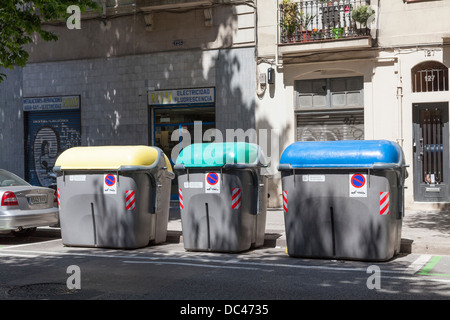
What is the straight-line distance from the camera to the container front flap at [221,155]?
31.7 ft

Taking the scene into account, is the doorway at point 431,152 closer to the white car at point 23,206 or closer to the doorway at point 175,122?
the doorway at point 175,122

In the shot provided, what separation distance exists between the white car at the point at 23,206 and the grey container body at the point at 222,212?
3043mm

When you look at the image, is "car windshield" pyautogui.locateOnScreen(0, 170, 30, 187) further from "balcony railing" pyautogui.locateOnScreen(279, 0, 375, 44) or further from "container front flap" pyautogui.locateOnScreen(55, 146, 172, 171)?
"balcony railing" pyautogui.locateOnScreen(279, 0, 375, 44)

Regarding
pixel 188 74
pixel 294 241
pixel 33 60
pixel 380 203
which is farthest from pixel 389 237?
pixel 33 60

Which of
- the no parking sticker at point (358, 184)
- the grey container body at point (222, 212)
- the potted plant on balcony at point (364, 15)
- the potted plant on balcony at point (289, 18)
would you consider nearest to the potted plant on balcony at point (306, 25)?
the potted plant on balcony at point (289, 18)

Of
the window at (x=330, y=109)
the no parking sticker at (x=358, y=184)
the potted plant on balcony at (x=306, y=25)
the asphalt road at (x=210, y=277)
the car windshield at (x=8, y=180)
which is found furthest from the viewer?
the potted plant on balcony at (x=306, y=25)

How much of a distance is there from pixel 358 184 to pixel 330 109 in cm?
774

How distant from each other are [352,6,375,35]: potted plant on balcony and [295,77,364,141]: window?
1390 mm

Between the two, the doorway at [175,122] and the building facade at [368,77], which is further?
the doorway at [175,122]

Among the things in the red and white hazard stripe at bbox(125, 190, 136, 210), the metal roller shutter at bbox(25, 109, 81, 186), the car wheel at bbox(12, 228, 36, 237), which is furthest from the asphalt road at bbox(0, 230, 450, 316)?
the metal roller shutter at bbox(25, 109, 81, 186)

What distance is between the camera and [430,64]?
15336mm

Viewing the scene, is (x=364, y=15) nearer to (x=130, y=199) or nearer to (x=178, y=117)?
(x=178, y=117)

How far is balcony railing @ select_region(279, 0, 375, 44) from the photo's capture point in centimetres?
1580

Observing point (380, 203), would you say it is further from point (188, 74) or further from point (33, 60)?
point (33, 60)
